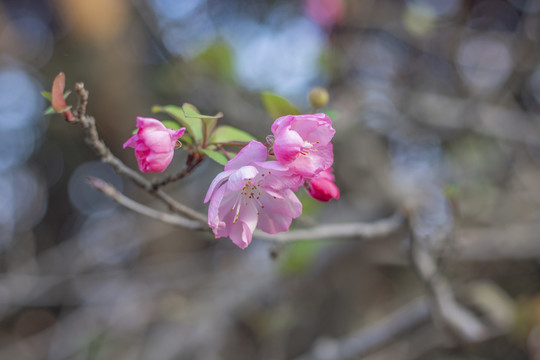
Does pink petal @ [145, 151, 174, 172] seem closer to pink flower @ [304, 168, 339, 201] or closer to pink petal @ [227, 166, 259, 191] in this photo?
pink petal @ [227, 166, 259, 191]

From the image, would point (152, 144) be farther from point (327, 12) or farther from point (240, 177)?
point (327, 12)

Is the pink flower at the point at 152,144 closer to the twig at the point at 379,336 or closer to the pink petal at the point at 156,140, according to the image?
the pink petal at the point at 156,140

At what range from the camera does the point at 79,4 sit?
3010 mm

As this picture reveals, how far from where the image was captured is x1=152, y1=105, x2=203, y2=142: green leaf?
0.65 meters

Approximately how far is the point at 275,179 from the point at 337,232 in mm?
416

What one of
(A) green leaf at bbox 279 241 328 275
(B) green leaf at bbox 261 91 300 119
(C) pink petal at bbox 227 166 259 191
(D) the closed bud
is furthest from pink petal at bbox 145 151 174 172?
(A) green leaf at bbox 279 241 328 275

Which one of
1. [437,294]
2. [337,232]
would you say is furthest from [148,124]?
[437,294]

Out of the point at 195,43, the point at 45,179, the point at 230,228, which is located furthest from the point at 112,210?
the point at 230,228

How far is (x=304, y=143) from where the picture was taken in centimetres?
66

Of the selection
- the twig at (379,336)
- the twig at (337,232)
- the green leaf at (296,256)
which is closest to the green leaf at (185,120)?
the twig at (337,232)

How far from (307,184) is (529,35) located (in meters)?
2.06

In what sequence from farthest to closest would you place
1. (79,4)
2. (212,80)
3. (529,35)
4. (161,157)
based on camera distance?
(79,4), (212,80), (529,35), (161,157)

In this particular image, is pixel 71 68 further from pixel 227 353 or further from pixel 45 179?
pixel 227 353

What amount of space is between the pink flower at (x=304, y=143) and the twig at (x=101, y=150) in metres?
0.26
